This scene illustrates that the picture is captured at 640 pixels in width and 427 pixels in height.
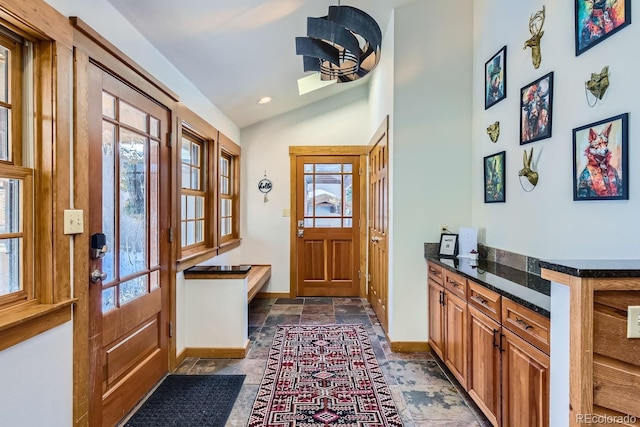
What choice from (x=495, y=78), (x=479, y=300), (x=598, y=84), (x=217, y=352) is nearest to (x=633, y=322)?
(x=479, y=300)

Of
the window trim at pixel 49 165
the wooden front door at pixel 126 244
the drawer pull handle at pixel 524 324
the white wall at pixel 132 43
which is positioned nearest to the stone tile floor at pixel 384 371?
the wooden front door at pixel 126 244

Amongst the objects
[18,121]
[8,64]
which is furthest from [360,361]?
[8,64]

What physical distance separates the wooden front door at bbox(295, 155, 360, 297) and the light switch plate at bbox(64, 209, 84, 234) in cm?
316

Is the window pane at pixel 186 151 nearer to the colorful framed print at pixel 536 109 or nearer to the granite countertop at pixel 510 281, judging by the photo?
the granite countertop at pixel 510 281

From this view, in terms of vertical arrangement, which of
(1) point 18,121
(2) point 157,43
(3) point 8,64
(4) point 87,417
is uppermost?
(2) point 157,43

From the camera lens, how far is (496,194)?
2.49 meters

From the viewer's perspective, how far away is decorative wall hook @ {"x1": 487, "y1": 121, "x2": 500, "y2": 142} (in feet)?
8.14

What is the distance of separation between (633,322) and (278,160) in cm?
409

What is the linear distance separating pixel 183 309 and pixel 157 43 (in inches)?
80.2

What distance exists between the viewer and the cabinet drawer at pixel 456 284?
85.0 inches

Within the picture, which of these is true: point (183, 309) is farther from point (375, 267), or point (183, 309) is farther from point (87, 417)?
point (375, 267)

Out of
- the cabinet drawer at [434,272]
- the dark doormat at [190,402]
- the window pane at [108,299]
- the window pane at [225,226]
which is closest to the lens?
the window pane at [108,299]

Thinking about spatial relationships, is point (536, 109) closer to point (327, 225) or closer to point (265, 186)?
point (327, 225)

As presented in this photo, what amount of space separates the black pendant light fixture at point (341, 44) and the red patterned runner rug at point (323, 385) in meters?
2.17
